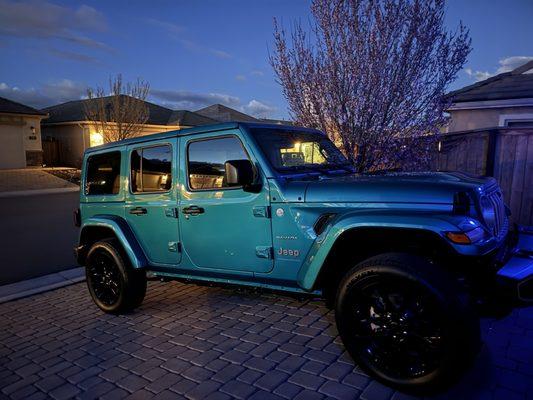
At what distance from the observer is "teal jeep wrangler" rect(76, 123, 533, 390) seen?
2.57 metres

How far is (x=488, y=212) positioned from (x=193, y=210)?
2.57 metres

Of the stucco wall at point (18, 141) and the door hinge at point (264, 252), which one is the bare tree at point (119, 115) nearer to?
the stucco wall at point (18, 141)

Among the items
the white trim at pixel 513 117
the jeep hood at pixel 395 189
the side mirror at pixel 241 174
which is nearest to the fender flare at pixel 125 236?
the side mirror at pixel 241 174

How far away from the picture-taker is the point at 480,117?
1156 centimetres

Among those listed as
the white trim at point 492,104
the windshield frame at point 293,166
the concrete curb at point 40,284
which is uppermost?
the white trim at point 492,104

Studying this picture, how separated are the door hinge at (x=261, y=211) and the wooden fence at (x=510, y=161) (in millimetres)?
5423

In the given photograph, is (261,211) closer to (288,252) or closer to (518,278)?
(288,252)

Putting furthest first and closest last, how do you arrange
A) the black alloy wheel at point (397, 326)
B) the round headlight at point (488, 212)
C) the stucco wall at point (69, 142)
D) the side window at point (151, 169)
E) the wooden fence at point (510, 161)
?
the stucco wall at point (69, 142), the wooden fence at point (510, 161), the side window at point (151, 169), the round headlight at point (488, 212), the black alloy wheel at point (397, 326)

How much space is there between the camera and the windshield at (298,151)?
353 centimetres

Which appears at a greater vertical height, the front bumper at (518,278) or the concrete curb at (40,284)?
the front bumper at (518,278)

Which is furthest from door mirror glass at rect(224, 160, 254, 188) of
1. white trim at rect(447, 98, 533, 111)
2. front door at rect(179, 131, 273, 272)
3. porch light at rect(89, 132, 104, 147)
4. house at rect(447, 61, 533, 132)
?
porch light at rect(89, 132, 104, 147)

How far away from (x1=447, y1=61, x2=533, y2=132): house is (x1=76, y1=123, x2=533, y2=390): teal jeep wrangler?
906 centimetres

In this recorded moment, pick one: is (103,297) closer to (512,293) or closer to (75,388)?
(75,388)

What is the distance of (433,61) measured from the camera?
6695 mm
